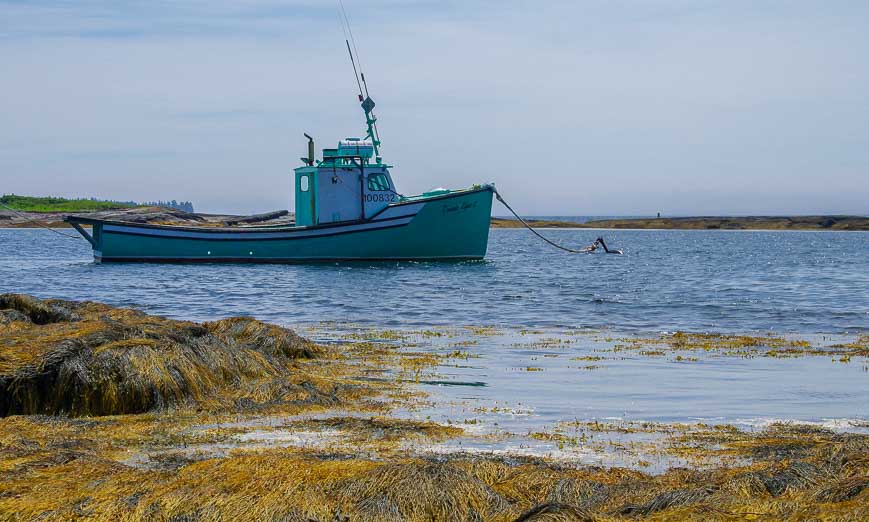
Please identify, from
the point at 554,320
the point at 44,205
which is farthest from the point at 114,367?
the point at 44,205

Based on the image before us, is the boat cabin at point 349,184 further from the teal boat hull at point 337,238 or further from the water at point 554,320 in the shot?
the water at point 554,320

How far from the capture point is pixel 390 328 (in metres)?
17.8

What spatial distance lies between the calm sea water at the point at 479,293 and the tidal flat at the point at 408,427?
16.4 feet

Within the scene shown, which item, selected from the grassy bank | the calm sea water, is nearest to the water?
the calm sea water

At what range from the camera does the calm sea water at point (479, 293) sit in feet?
64.5

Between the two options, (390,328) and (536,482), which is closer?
(536,482)

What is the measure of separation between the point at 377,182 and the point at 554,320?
1834 centimetres

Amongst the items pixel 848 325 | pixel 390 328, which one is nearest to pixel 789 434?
pixel 390 328

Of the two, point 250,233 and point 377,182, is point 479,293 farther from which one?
point 250,233

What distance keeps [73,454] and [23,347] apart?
120 inches

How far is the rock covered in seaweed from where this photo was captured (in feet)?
27.8

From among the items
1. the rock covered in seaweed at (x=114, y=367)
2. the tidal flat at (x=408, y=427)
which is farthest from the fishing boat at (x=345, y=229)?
the rock covered in seaweed at (x=114, y=367)

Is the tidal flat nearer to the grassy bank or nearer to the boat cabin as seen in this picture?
the boat cabin

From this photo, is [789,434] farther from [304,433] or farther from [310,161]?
[310,161]
